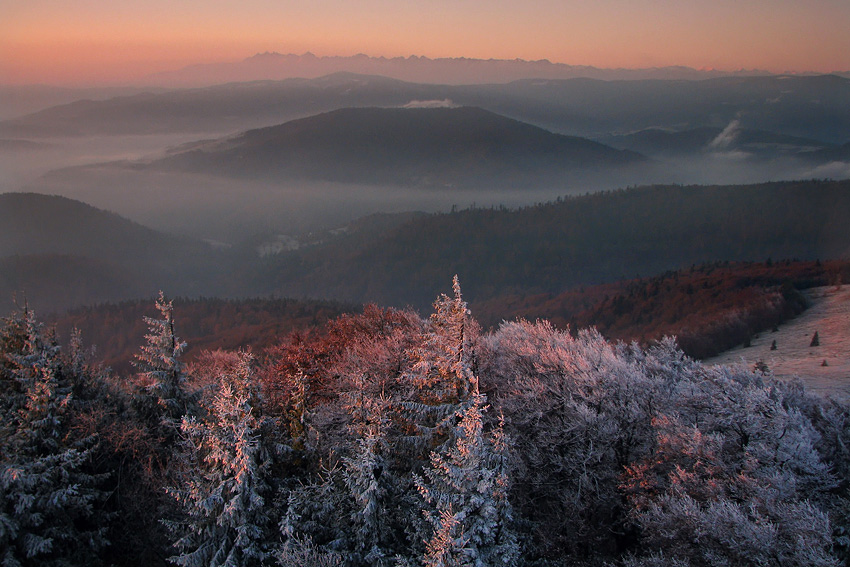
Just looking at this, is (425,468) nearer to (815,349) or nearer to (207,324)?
(815,349)

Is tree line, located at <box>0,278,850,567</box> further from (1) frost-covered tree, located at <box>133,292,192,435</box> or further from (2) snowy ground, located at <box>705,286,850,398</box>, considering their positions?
(2) snowy ground, located at <box>705,286,850,398</box>

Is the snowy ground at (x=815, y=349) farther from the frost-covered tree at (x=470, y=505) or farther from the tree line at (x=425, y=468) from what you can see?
the frost-covered tree at (x=470, y=505)

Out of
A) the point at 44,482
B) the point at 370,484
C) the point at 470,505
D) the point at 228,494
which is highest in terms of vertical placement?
the point at 470,505

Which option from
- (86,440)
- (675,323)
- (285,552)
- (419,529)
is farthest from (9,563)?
(675,323)

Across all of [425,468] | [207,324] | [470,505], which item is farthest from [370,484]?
[207,324]

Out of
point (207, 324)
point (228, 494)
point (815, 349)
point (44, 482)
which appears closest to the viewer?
point (228, 494)

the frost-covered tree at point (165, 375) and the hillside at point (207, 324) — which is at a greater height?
the frost-covered tree at point (165, 375)

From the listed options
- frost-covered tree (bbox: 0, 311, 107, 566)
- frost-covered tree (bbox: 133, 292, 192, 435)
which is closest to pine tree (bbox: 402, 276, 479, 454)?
frost-covered tree (bbox: 133, 292, 192, 435)

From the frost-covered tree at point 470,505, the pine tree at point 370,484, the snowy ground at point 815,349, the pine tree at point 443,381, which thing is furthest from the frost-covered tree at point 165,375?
the snowy ground at point 815,349
